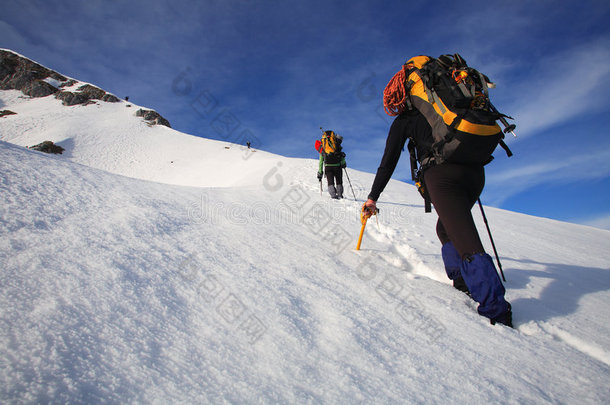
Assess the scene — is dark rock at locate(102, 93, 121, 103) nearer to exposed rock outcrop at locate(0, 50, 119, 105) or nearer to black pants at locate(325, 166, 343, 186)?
exposed rock outcrop at locate(0, 50, 119, 105)

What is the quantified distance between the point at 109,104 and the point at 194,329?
49.3 metres

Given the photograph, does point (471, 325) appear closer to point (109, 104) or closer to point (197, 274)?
point (197, 274)

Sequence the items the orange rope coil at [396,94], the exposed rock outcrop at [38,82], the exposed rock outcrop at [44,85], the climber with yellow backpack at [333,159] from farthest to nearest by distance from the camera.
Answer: the exposed rock outcrop at [38,82], the exposed rock outcrop at [44,85], the climber with yellow backpack at [333,159], the orange rope coil at [396,94]

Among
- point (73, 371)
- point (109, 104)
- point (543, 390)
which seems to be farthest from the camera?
point (109, 104)

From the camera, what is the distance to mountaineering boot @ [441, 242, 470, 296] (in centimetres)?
225

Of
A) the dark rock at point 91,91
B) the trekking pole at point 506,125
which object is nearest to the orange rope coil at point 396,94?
the trekking pole at point 506,125

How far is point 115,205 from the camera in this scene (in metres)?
2.32

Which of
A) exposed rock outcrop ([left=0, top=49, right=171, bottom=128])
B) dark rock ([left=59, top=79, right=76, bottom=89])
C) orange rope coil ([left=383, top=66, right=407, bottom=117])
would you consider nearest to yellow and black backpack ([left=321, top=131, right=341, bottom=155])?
orange rope coil ([left=383, top=66, right=407, bottom=117])

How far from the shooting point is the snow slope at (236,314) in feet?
3.18

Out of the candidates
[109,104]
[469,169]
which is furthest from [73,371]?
[109,104]

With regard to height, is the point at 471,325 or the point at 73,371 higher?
the point at 471,325

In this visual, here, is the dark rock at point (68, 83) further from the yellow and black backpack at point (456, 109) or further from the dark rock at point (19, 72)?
the yellow and black backpack at point (456, 109)

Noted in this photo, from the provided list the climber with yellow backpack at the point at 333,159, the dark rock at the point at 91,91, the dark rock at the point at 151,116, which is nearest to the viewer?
the climber with yellow backpack at the point at 333,159

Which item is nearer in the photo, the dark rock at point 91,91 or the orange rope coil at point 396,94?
the orange rope coil at point 396,94
